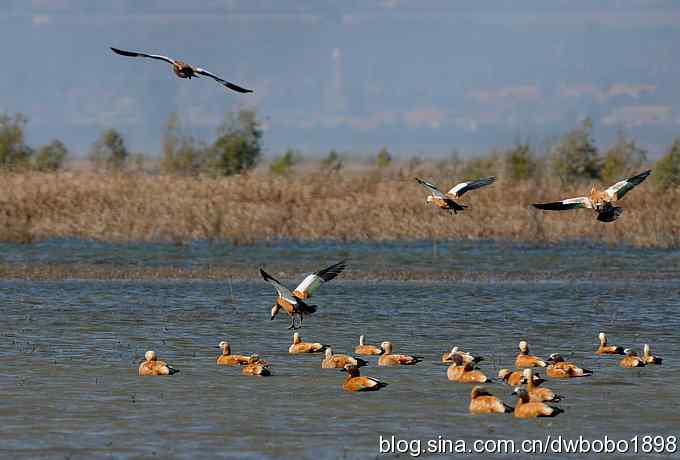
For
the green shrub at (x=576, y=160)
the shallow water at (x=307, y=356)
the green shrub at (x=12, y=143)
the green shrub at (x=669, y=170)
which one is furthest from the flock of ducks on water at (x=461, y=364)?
the green shrub at (x=12, y=143)

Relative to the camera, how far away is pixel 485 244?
3744 cm

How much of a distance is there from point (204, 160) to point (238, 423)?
41.6 m

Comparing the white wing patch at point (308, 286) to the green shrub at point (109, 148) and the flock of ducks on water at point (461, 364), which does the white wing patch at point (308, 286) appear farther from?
the green shrub at point (109, 148)

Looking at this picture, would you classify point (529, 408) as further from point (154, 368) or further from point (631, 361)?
point (154, 368)

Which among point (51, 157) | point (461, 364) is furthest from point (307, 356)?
point (51, 157)

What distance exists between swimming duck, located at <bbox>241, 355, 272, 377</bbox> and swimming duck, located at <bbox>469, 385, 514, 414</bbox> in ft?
10.4

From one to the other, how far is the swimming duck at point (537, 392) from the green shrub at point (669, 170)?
101 ft

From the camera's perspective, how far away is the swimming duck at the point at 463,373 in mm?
15930

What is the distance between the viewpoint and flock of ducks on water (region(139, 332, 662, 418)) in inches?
564

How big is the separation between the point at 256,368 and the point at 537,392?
3.58 meters

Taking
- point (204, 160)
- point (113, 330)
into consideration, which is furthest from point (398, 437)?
point (204, 160)

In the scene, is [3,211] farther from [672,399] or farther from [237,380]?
[672,399]

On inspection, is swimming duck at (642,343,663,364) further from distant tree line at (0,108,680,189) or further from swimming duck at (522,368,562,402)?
distant tree line at (0,108,680,189)

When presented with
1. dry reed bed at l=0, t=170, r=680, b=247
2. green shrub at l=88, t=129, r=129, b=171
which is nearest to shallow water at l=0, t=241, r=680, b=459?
dry reed bed at l=0, t=170, r=680, b=247
